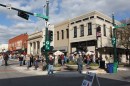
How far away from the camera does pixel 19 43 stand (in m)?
74.9

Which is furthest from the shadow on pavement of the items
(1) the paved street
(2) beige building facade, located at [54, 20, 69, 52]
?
(2) beige building facade, located at [54, 20, 69, 52]

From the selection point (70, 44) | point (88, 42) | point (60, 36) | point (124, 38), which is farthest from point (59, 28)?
point (124, 38)

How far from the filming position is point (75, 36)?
41781 mm

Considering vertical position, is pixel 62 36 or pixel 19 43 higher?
pixel 19 43

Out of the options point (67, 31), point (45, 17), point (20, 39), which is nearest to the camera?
point (45, 17)

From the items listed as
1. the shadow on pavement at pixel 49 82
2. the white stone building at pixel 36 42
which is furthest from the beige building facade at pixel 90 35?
the shadow on pavement at pixel 49 82

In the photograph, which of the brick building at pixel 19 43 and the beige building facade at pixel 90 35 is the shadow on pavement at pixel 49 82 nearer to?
the beige building facade at pixel 90 35

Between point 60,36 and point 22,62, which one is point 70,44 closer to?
point 60,36

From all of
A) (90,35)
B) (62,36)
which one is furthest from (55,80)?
(62,36)

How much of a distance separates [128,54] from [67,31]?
35.3ft

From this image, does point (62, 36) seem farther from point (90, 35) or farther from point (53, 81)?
point (53, 81)

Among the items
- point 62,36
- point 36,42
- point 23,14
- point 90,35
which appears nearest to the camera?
point 23,14

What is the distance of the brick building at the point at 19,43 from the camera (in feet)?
223

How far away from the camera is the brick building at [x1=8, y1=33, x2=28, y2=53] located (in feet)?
223
